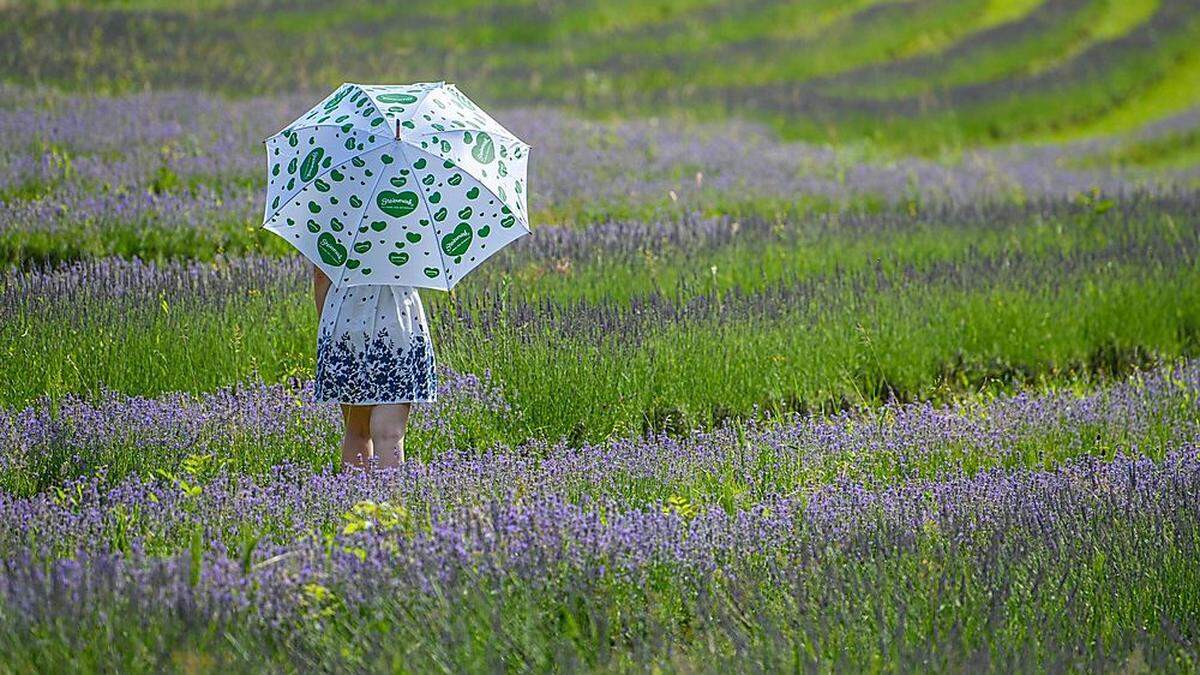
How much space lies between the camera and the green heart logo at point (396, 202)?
485 cm

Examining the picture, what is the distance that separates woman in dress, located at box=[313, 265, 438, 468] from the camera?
16.3ft

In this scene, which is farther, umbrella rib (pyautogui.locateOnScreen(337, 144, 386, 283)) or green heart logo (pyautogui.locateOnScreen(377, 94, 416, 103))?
green heart logo (pyautogui.locateOnScreen(377, 94, 416, 103))

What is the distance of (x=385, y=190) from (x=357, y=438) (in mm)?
930

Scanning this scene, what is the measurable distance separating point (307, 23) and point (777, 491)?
17.8 meters

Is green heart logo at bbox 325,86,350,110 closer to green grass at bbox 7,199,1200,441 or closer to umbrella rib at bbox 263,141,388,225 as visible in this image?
umbrella rib at bbox 263,141,388,225

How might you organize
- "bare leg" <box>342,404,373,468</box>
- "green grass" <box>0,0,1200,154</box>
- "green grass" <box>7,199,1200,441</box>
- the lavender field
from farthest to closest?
"green grass" <box>0,0,1200,154</box> → "green grass" <box>7,199,1200,441</box> → "bare leg" <box>342,404,373,468</box> → the lavender field

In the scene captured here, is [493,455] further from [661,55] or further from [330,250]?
[661,55]

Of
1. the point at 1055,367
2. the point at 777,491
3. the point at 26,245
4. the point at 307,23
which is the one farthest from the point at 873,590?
the point at 307,23

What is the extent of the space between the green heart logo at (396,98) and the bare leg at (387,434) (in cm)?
104

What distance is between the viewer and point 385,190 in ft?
15.9

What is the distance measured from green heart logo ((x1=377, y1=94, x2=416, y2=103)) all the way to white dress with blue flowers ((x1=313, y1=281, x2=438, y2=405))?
0.63 metres

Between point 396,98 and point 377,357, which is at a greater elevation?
point 396,98

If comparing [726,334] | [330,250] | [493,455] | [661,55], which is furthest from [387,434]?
[661,55]

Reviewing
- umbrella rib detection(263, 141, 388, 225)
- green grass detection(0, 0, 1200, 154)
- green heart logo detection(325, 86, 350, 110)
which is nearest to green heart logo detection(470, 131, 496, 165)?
umbrella rib detection(263, 141, 388, 225)
